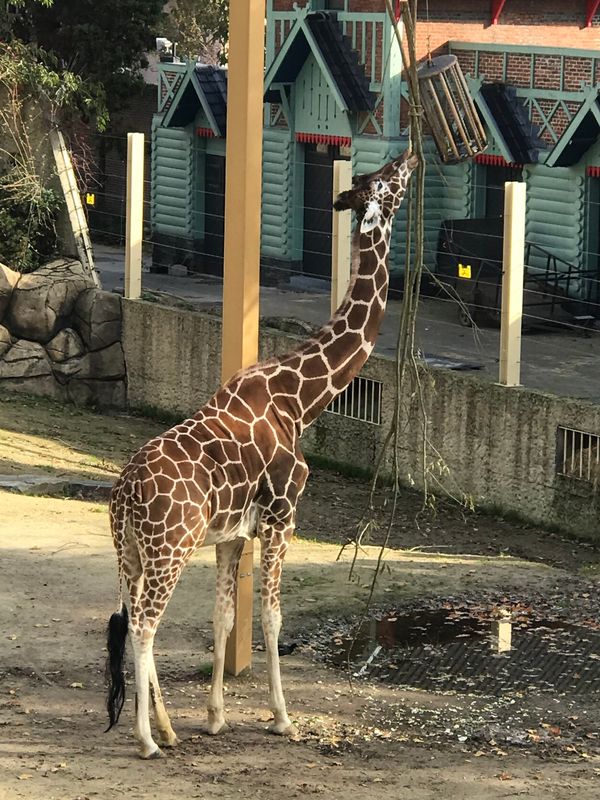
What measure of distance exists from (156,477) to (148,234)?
2312 cm

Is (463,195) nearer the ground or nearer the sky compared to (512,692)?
nearer the sky

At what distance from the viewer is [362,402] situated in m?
18.1

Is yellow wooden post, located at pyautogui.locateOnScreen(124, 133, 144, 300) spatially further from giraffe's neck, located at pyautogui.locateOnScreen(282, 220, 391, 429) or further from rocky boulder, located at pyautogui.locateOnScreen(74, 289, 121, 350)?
giraffe's neck, located at pyautogui.locateOnScreen(282, 220, 391, 429)

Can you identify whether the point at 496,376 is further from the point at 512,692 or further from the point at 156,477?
the point at 156,477

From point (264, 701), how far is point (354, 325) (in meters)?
2.26

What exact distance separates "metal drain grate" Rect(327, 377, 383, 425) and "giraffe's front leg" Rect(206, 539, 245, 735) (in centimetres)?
860

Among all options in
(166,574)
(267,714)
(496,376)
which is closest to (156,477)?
(166,574)

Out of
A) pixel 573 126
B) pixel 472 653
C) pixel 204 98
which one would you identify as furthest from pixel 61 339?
pixel 472 653

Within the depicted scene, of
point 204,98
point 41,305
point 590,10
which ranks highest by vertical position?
point 590,10

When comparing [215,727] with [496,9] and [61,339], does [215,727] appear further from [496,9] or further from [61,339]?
[496,9]

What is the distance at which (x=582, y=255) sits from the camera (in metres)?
22.9

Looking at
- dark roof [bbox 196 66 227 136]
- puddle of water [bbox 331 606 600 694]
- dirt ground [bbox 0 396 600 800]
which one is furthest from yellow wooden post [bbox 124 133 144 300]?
puddle of water [bbox 331 606 600 694]

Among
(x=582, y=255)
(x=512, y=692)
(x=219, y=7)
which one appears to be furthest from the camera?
(x=219, y=7)

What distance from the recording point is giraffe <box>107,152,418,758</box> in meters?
8.33
